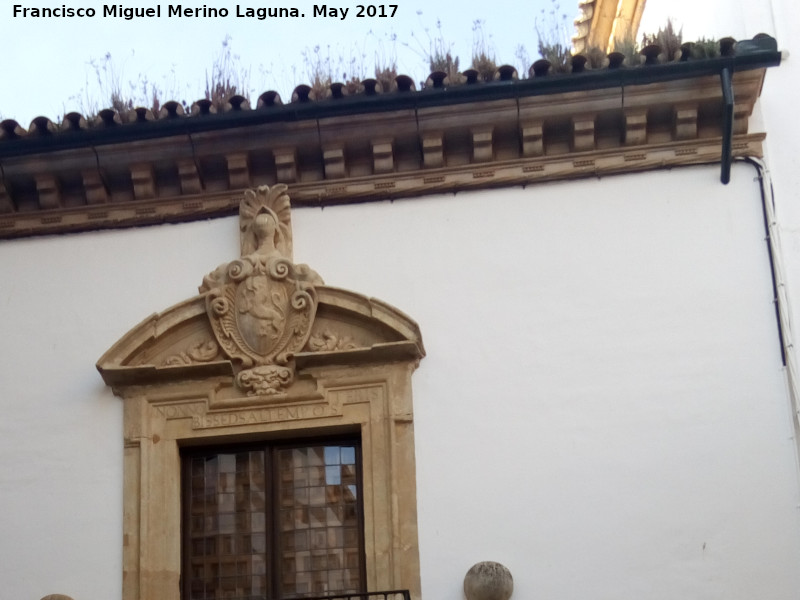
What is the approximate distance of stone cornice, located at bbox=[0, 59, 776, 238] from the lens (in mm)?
8438

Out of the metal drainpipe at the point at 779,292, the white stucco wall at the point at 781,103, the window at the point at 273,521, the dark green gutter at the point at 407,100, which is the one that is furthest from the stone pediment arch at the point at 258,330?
the white stucco wall at the point at 781,103

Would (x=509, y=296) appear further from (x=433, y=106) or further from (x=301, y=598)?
(x=301, y=598)

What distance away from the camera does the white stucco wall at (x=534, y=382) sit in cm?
762

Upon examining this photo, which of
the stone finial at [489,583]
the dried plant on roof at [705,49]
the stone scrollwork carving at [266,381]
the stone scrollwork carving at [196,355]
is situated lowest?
the stone finial at [489,583]

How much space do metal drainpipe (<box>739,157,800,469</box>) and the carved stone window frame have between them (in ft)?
6.40

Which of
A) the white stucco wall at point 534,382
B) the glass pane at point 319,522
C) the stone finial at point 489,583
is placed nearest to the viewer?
the stone finial at point 489,583

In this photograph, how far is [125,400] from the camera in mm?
8242

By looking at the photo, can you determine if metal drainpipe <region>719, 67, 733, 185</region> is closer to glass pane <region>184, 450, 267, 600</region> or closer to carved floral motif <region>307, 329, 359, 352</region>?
carved floral motif <region>307, 329, 359, 352</region>

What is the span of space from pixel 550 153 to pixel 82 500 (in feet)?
10.8

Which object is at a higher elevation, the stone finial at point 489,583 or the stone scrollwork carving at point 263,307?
the stone scrollwork carving at point 263,307

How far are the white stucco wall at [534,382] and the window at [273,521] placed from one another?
428mm

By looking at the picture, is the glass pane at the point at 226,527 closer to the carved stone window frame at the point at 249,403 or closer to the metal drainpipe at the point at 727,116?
the carved stone window frame at the point at 249,403

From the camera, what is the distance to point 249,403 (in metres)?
8.13

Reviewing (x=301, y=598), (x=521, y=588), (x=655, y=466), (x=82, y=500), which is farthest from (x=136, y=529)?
(x=655, y=466)
